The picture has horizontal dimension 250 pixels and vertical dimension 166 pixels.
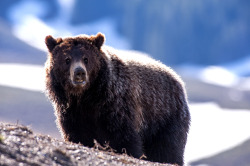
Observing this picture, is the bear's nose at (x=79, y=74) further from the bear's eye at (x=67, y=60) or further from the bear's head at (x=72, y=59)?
the bear's eye at (x=67, y=60)

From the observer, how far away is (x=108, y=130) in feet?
26.0

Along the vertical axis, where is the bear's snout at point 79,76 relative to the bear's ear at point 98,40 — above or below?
below

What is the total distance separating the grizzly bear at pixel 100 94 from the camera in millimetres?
7922

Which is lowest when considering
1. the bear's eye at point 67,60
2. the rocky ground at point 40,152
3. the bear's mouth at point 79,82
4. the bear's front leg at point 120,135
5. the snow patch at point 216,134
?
the rocky ground at point 40,152

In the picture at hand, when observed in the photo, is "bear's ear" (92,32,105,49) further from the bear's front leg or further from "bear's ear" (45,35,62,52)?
the bear's front leg

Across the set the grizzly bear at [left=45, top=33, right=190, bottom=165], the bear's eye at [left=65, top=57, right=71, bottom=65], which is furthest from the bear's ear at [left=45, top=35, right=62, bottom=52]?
the bear's eye at [left=65, top=57, right=71, bottom=65]


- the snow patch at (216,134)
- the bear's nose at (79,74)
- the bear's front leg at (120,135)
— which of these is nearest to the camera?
the bear's nose at (79,74)

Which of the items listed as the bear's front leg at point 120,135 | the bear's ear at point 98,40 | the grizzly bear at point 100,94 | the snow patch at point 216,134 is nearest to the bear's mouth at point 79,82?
the grizzly bear at point 100,94

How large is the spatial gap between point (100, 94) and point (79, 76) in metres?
0.67

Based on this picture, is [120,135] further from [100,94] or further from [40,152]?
[40,152]

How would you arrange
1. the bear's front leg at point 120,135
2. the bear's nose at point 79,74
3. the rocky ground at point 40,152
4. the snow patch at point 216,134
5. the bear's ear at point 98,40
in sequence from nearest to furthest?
the rocky ground at point 40,152, the bear's nose at point 79,74, the bear's front leg at point 120,135, the bear's ear at point 98,40, the snow patch at point 216,134

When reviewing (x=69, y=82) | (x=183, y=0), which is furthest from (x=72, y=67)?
(x=183, y=0)

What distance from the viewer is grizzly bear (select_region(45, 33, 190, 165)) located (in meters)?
7.92

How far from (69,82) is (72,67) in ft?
1.02
